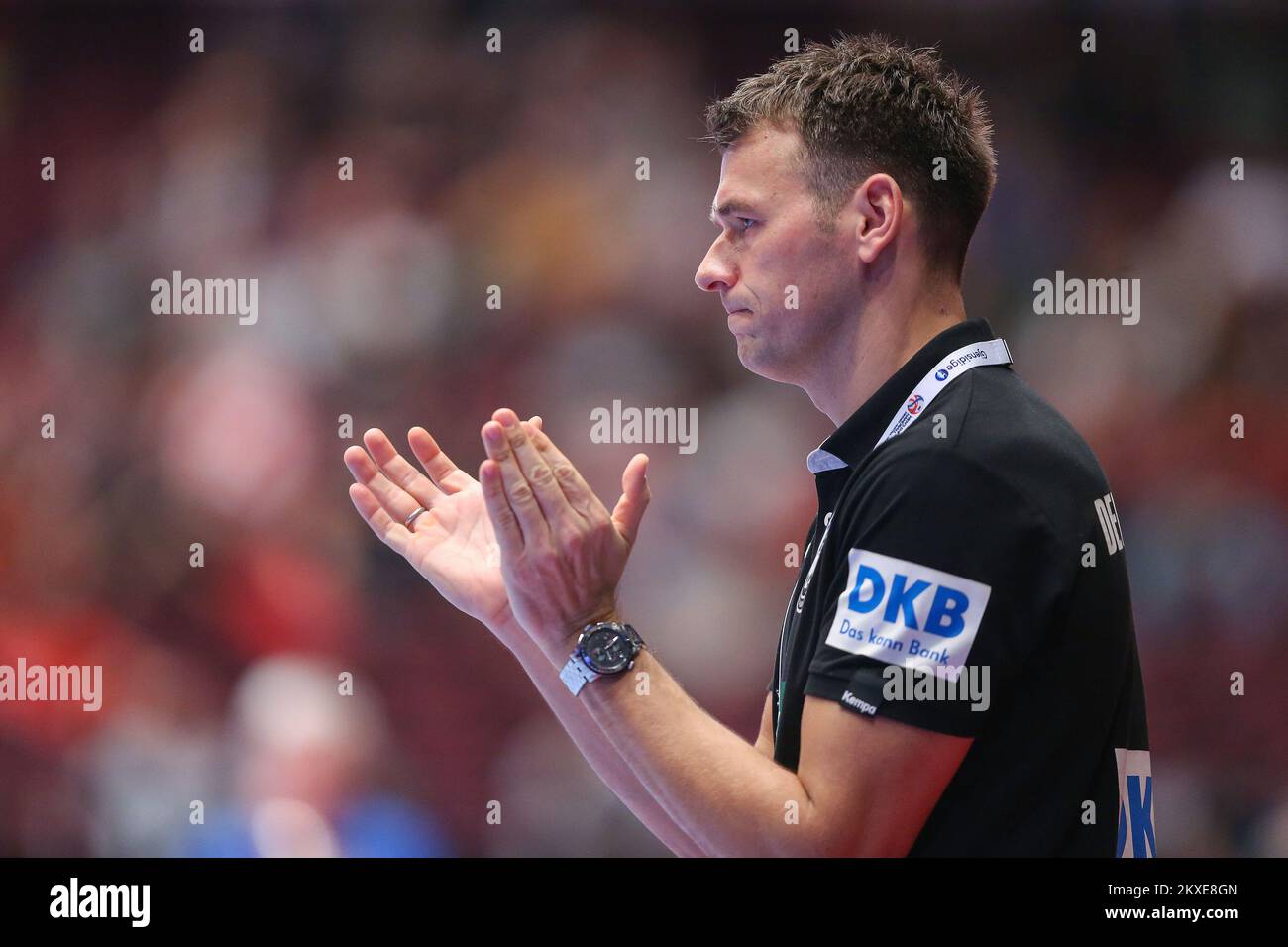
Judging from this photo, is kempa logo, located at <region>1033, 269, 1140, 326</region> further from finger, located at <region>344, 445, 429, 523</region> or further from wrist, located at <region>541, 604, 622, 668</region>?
wrist, located at <region>541, 604, 622, 668</region>

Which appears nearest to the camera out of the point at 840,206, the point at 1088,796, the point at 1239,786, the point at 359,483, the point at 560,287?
the point at 1088,796

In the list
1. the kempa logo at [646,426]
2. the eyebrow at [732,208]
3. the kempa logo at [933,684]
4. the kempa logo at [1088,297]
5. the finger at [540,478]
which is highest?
the kempa logo at [1088,297]

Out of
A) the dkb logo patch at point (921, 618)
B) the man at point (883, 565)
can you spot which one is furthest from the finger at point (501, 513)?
the dkb logo patch at point (921, 618)

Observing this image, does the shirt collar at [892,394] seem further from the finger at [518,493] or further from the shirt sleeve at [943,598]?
the finger at [518,493]

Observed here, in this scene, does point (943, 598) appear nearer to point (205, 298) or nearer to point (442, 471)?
point (442, 471)

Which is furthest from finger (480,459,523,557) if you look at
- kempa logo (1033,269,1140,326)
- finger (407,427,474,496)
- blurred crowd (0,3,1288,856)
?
kempa logo (1033,269,1140,326)

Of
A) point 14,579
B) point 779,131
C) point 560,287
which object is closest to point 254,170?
point 560,287

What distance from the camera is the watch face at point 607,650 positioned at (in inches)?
61.6

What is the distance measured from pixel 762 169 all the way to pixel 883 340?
340 mm

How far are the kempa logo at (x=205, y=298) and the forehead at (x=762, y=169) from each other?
2.64 meters

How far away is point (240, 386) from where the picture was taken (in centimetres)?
409

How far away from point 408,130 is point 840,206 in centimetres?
273

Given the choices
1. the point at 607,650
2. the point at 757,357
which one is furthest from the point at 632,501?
the point at 757,357
